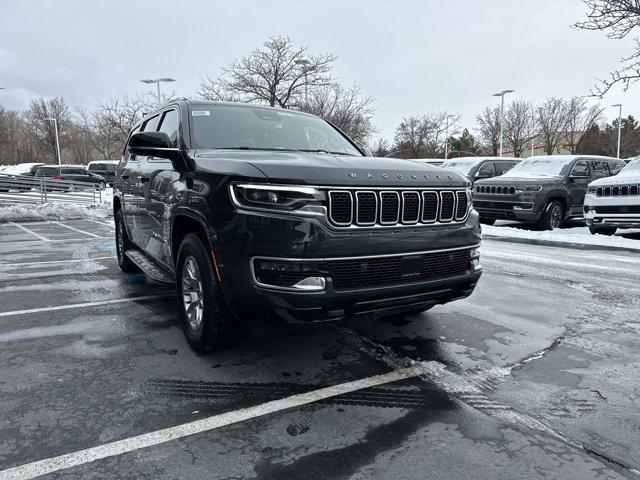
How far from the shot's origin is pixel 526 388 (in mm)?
3096

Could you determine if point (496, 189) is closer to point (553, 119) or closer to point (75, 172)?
point (75, 172)

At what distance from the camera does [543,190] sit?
11.7m

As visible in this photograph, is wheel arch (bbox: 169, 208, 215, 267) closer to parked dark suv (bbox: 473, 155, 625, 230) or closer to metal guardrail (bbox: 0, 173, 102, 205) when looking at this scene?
parked dark suv (bbox: 473, 155, 625, 230)

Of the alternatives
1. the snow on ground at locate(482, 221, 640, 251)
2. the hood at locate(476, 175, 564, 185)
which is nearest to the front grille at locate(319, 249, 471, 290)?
the snow on ground at locate(482, 221, 640, 251)

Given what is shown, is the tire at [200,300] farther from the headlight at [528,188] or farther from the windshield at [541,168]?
the windshield at [541,168]

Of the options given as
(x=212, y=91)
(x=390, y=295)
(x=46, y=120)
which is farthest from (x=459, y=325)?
(x=46, y=120)

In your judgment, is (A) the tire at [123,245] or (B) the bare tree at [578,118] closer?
(A) the tire at [123,245]

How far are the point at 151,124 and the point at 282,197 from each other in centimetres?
321

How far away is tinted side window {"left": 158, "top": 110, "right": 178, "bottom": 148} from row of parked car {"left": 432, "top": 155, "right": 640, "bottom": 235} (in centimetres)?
735

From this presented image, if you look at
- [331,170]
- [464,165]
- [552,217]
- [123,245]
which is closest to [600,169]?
[552,217]

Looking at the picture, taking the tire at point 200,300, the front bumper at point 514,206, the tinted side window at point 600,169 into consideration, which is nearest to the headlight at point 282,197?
the tire at point 200,300

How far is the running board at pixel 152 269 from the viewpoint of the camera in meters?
4.32

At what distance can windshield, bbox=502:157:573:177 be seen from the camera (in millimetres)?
12352

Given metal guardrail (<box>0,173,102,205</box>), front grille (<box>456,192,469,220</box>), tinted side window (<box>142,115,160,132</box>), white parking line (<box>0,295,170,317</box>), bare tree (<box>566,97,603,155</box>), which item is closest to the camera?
front grille (<box>456,192,469,220</box>)
